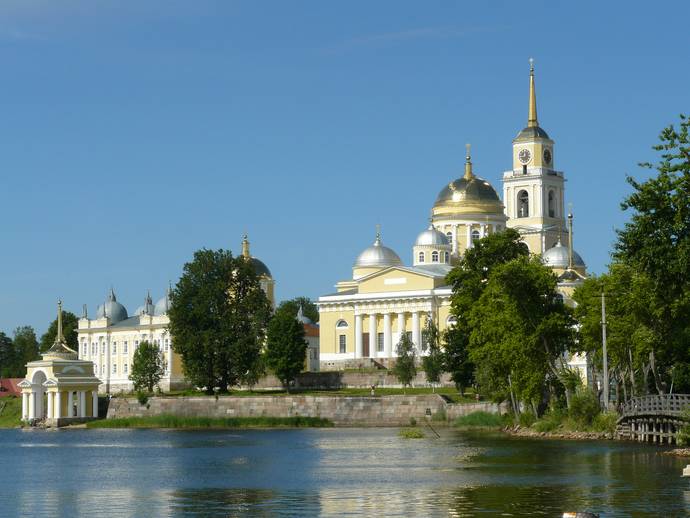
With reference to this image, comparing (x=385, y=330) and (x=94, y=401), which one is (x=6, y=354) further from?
(x=94, y=401)

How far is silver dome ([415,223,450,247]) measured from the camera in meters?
135

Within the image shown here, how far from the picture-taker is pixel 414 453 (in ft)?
206

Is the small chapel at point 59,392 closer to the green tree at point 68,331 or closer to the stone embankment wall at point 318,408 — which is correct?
the stone embankment wall at point 318,408

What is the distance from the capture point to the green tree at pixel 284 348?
107688 mm

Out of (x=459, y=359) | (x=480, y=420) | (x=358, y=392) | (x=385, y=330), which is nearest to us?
(x=480, y=420)

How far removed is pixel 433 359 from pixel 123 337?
43815mm

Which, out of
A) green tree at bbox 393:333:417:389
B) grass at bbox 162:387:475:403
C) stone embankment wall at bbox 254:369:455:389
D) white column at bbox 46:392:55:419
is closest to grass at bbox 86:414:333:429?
white column at bbox 46:392:55:419

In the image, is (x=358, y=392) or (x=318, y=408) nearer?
(x=318, y=408)

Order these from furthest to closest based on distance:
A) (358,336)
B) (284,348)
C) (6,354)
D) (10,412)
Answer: (6,354)
(358,336)
(10,412)
(284,348)

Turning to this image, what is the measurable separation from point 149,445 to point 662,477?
35.3m

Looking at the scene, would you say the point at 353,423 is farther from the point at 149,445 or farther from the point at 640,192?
the point at 640,192

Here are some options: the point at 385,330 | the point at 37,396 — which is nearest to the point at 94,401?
the point at 37,396

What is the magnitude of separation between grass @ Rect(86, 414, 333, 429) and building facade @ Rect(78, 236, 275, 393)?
90.6 feet

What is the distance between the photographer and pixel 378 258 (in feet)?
452
